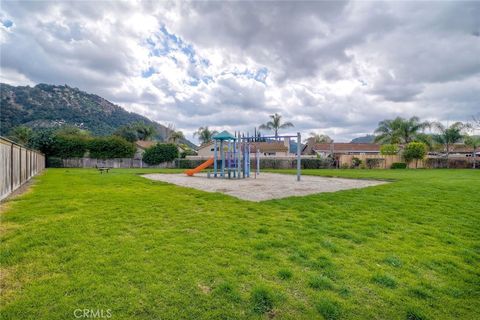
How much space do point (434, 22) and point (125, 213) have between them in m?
14.0

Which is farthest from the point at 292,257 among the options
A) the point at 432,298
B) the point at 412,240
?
the point at 412,240

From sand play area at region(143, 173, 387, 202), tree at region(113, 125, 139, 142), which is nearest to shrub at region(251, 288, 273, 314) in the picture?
sand play area at region(143, 173, 387, 202)

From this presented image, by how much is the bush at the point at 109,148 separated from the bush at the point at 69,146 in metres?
0.92

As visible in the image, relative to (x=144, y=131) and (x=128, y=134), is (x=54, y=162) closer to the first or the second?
(x=128, y=134)

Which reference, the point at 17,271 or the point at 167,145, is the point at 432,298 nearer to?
the point at 17,271

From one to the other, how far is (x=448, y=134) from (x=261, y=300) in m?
46.2

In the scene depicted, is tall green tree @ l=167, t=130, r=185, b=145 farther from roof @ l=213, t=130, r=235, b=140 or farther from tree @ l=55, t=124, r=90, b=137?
roof @ l=213, t=130, r=235, b=140

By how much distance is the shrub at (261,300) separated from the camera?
2.47 meters

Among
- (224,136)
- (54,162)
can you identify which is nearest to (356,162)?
(224,136)

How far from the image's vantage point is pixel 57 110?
214ft

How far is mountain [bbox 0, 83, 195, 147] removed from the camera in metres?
57.8

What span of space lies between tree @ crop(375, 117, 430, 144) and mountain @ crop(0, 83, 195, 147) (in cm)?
4273

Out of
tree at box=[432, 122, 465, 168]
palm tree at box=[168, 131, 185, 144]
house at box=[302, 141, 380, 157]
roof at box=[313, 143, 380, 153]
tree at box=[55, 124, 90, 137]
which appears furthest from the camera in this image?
palm tree at box=[168, 131, 185, 144]

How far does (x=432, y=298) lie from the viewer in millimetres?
2822
